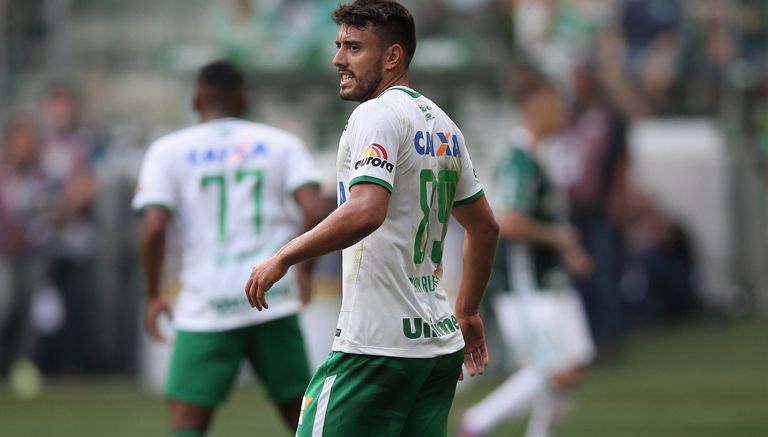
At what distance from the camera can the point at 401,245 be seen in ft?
17.1

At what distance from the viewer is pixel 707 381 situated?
1403cm

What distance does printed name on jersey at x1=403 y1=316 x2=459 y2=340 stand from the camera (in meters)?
5.23

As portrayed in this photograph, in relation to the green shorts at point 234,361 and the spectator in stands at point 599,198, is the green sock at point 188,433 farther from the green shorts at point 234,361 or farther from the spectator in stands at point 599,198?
the spectator in stands at point 599,198

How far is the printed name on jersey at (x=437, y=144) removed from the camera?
17.1 ft

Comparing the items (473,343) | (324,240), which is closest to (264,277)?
(324,240)

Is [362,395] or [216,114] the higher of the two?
[216,114]

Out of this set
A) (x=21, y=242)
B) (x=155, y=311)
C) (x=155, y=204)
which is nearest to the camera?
(x=155, y=204)

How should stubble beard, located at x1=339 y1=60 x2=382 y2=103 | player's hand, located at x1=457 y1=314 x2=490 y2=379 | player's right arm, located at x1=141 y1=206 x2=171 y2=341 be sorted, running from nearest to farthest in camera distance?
stubble beard, located at x1=339 y1=60 x2=382 y2=103, player's hand, located at x1=457 y1=314 x2=490 y2=379, player's right arm, located at x1=141 y1=206 x2=171 y2=341

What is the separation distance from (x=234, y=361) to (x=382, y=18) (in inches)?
109

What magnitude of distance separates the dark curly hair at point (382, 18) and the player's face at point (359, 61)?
23mm

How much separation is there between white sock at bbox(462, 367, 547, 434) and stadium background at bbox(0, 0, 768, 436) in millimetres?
3886

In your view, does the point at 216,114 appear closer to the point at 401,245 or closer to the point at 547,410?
the point at 401,245

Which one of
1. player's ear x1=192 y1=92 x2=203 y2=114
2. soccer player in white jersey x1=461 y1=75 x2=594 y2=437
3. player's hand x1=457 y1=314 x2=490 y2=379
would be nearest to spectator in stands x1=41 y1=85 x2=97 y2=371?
soccer player in white jersey x1=461 y1=75 x2=594 y2=437

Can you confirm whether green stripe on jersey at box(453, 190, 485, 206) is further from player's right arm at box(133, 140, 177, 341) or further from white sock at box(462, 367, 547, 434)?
white sock at box(462, 367, 547, 434)
